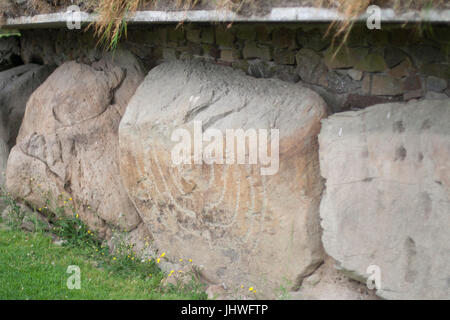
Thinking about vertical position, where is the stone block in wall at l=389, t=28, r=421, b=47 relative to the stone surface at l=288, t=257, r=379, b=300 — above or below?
above

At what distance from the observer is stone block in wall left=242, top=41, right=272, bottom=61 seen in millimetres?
3414

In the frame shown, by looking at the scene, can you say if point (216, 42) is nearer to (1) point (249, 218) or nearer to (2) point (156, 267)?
(1) point (249, 218)

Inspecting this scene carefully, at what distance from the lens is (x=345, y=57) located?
3027mm

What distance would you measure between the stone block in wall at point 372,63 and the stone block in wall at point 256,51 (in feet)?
2.14

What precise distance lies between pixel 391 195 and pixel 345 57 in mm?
842

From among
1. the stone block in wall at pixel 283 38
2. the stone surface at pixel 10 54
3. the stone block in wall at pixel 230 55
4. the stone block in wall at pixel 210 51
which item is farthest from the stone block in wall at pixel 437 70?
the stone surface at pixel 10 54

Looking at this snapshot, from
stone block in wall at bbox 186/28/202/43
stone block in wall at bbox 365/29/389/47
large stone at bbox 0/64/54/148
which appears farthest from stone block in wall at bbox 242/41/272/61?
large stone at bbox 0/64/54/148

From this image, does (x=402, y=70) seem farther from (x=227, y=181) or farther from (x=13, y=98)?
(x=13, y=98)

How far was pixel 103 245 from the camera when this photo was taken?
414 cm

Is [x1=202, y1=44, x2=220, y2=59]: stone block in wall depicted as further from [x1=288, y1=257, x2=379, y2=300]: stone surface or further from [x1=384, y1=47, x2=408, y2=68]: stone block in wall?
[x1=288, y1=257, x2=379, y2=300]: stone surface

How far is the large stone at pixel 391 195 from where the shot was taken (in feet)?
8.54

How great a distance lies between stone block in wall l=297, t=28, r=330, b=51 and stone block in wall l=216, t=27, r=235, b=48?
0.55 meters

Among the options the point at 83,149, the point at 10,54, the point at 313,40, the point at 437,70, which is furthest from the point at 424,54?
the point at 10,54

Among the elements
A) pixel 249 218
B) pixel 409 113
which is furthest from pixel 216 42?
pixel 409 113
